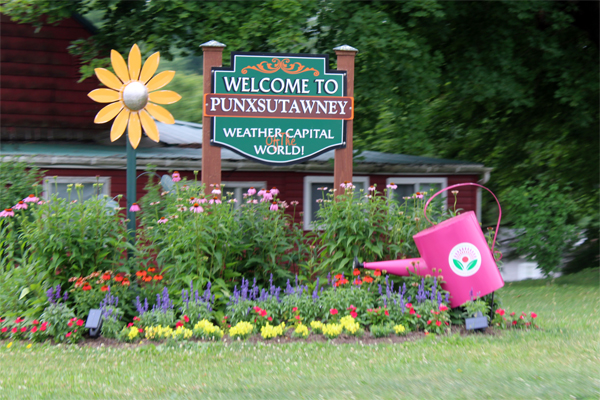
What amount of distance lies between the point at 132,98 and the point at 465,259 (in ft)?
14.9

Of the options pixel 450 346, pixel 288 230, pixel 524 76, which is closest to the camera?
pixel 450 346

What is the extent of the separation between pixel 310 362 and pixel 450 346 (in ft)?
4.58

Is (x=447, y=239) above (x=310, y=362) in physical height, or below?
above

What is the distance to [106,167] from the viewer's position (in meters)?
11.0

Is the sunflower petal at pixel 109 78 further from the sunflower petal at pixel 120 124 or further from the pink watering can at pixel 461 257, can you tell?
the pink watering can at pixel 461 257

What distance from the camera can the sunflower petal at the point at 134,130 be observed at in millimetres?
7406

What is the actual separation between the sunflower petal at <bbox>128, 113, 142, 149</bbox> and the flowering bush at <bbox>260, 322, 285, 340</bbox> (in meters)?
3.08

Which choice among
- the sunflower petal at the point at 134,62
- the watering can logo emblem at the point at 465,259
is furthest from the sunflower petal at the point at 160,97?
the watering can logo emblem at the point at 465,259

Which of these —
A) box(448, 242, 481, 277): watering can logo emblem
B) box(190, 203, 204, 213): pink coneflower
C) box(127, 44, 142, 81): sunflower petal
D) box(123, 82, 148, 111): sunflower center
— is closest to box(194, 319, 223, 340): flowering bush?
box(190, 203, 204, 213): pink coneflower

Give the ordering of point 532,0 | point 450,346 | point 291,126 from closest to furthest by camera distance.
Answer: point 450,346 → point 291,126 → point 532,0

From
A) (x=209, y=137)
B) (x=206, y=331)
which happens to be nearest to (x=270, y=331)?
(x=206, y=331)

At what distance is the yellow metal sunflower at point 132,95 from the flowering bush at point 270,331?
3090mm

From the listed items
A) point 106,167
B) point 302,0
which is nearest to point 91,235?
point 106,167

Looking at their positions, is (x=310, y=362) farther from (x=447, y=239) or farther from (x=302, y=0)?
(x=302, y=0)
